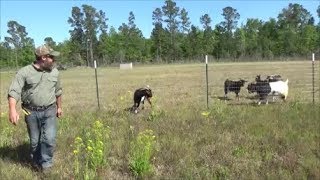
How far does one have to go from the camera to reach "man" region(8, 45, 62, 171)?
7414 millimetres

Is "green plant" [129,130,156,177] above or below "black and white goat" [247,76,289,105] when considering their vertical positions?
below

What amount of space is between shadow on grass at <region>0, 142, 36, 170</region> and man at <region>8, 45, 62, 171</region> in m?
0.68

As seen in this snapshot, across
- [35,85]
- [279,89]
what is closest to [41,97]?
[35,85]

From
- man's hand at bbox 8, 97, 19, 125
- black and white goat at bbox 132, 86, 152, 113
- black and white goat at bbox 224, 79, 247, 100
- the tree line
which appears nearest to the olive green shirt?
man's hand at bbox 8, 97, 19, 125

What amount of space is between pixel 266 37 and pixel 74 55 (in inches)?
1723

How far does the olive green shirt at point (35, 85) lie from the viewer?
7.36 metres

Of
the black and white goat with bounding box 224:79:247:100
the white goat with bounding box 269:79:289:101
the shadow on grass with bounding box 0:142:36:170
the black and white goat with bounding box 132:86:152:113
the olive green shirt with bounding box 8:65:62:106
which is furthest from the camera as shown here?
the black and white goat with bounding box 224:79:247:100

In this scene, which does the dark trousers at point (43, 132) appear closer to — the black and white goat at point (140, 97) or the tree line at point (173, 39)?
the black and white goat at point (140, 97)

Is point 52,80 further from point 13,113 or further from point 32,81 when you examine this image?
point 13,113

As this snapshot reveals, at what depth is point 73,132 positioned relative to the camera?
10422mm

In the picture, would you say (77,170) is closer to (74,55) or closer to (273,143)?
(273,143)

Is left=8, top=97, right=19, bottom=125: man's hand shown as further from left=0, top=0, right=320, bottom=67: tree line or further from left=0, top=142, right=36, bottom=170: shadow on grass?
left=0, top=0, right=320, bottom=67: tree line

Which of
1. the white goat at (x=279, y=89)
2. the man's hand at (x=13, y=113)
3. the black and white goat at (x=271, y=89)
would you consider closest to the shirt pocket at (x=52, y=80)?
the man's hand at (x=13, y=113)

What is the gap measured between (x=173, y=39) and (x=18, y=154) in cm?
10164
